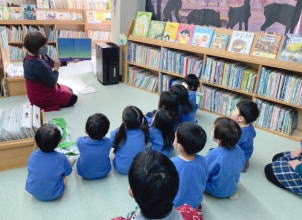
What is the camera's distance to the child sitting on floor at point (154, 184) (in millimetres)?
835

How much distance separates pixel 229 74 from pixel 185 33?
843mm

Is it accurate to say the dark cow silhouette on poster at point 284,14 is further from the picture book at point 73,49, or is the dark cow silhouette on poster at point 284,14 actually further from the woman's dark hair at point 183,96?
the picture book at point 73,49

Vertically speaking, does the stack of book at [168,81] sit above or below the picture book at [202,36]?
below

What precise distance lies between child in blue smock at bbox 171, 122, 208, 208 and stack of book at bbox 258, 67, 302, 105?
1670mm

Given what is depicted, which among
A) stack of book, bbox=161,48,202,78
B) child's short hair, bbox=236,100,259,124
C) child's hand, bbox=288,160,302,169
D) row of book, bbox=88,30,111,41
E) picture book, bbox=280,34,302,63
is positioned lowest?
child's hand, bbox=288,160,302,169

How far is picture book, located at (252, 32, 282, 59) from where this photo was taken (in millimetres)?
2869

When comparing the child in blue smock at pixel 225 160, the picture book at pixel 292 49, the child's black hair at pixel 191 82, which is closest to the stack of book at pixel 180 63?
the child's black hair at pixel 191 82

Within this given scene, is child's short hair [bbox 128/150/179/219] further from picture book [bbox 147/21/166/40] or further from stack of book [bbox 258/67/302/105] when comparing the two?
picture book [bbox 147/21/166/40]

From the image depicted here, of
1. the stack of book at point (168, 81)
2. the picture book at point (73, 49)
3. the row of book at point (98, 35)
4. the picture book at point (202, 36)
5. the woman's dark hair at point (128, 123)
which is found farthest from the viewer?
the row of book at point (98, 35)

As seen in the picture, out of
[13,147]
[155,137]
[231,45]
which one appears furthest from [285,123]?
[13,147]

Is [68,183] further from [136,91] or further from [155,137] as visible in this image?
[136,91]

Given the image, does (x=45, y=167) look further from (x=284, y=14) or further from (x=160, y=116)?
(x=284, y=14)

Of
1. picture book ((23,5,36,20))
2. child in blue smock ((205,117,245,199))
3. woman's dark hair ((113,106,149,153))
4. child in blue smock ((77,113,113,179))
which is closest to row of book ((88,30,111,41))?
picture book ((23,5,36,20))

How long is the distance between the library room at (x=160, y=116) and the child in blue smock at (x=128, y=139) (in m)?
0.01
